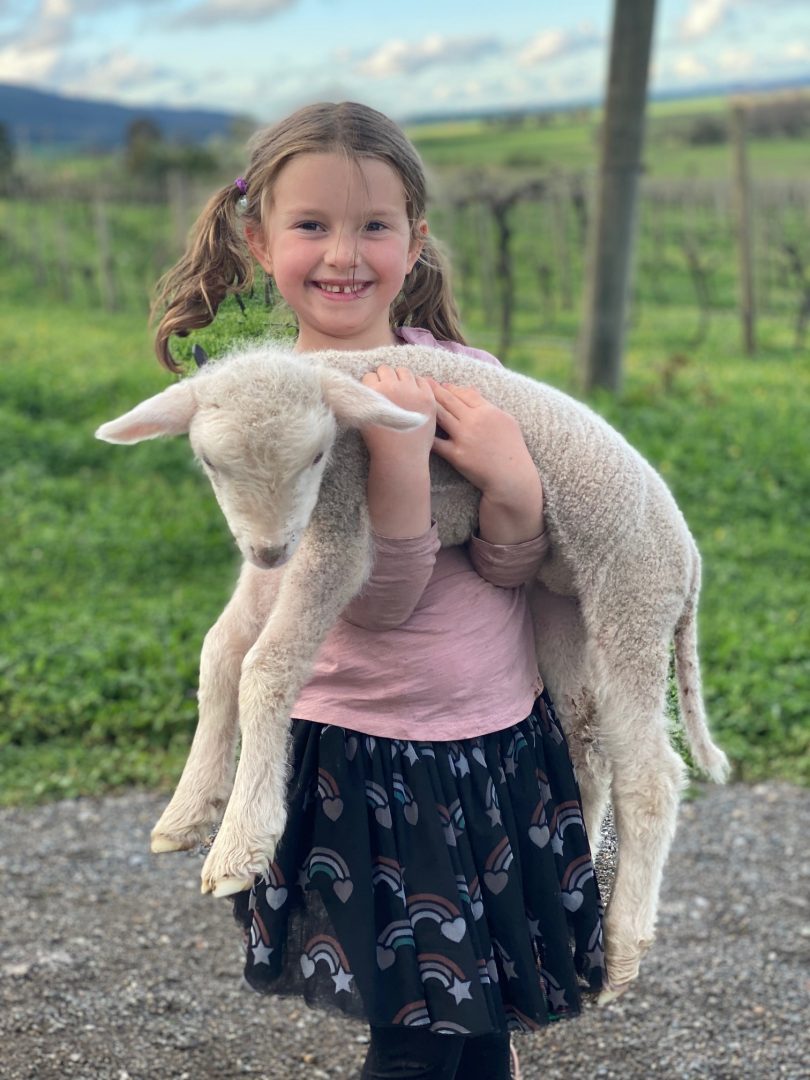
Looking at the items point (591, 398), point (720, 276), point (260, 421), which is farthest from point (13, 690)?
point (720, 276)

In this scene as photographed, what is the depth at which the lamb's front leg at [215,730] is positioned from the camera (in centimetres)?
196

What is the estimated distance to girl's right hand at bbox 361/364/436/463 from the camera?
5.87 feet

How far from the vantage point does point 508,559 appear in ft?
6.59

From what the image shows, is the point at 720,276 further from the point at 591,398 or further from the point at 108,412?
the point at 108,412

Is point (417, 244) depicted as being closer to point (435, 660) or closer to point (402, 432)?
point (402, 432)

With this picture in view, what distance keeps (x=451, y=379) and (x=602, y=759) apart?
79 cm

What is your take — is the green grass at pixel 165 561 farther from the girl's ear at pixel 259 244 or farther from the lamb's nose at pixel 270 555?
the lamb's nose at pixel 270 555

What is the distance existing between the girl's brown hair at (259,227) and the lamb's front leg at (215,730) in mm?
617

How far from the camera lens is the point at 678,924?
3.79 m

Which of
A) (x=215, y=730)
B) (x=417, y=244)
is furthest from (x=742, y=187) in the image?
(x=215, y=730)

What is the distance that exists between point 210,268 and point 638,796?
1306 millimetres

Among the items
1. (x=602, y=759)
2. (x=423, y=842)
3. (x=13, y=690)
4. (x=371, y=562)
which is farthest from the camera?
(x=13, y=690)

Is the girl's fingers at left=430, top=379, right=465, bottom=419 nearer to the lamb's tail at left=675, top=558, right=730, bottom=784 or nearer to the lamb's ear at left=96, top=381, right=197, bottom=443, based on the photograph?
the lamb's ear at left=96, top=381, right=197, bottom=443

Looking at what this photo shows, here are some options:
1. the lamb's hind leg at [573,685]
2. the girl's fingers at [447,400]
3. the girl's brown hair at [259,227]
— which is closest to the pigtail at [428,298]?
the girl's brown hair at [259,227]
